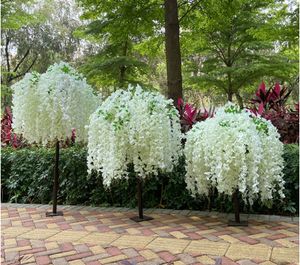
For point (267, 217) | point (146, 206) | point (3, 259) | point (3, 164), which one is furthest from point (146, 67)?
point (3, 259)

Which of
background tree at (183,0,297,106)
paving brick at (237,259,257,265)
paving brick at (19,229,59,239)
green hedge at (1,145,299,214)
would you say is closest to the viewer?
paving brick at (237,259,257,265)

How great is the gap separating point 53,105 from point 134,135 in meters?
0.98

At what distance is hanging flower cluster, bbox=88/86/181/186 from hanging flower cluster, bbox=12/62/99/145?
14.1 inches

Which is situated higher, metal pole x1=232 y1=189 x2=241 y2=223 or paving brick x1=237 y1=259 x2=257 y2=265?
metal pole x1=232 y1=189 x2=241 y2=223

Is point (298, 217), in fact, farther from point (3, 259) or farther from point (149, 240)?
point (3, 259)

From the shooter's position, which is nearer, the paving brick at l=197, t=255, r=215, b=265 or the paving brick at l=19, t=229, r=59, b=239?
the paving brick at l=197, t=255, r=215, b=265

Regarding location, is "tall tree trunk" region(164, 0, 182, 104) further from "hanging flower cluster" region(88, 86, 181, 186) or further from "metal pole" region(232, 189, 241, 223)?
"metal pole" region(232, 189, 241, 223)

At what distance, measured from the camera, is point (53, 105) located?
398 cm

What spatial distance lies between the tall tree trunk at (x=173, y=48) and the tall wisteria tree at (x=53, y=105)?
2110 mm

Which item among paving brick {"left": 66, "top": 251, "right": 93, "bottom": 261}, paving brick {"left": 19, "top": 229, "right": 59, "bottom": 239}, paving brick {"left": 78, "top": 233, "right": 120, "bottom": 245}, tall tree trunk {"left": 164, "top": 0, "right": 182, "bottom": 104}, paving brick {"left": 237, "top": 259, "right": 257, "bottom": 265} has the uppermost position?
tall tree trunk {"left": 164, "top": 0, "right": 182, "bottom": 104}

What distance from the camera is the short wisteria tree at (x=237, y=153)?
3.39 meters

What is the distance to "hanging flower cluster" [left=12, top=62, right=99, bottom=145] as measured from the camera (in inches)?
157

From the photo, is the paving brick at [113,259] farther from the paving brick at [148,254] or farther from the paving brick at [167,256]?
the paving brick at [167,256]

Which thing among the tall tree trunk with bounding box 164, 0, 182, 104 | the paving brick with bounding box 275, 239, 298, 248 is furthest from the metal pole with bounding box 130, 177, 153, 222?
the tall tree trunk with bounding box 164, 0, 182, 104
